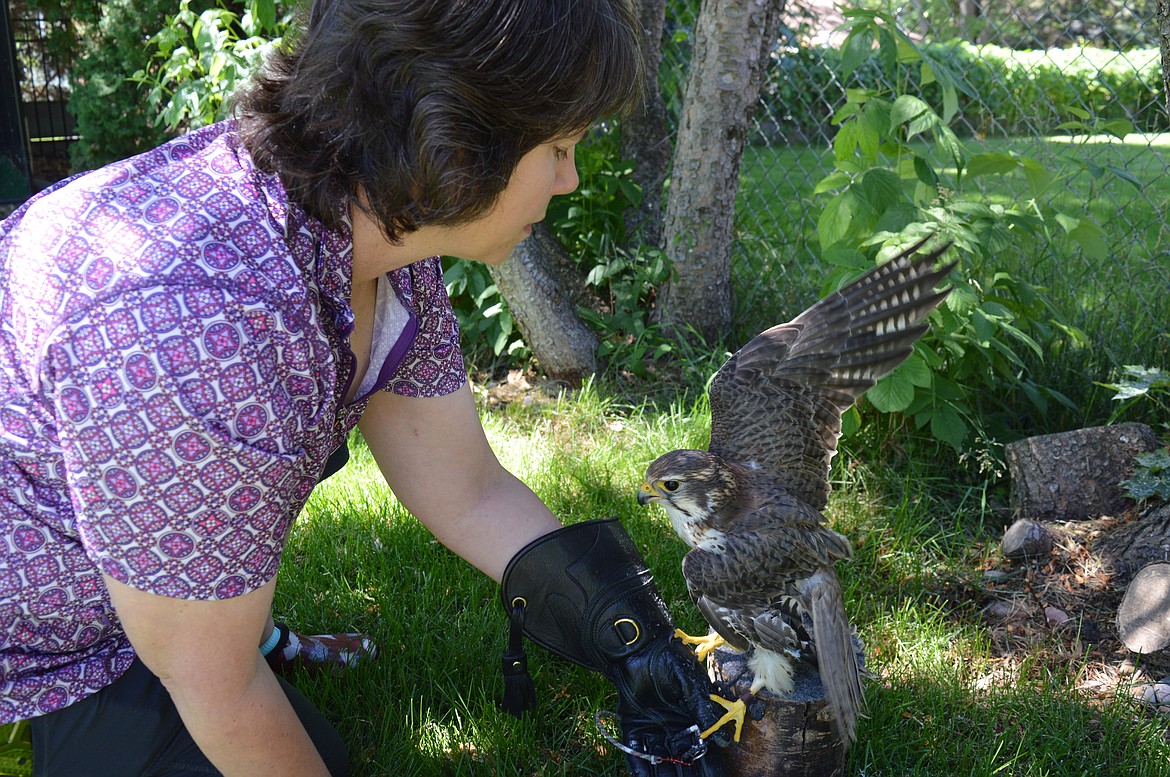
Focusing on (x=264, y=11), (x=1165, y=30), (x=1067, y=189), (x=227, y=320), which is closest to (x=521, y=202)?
(x=227, y=320)

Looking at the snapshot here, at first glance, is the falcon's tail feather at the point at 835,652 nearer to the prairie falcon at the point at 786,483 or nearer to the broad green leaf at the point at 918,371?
the prairie falcon at the point at 786,483

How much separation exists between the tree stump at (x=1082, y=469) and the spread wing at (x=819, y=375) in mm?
979

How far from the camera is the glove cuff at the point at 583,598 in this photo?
2148mm

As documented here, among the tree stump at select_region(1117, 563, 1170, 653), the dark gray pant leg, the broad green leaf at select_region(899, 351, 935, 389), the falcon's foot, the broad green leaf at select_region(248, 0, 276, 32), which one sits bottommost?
the tree stump at select_region(1117, 563, 1170, 653)

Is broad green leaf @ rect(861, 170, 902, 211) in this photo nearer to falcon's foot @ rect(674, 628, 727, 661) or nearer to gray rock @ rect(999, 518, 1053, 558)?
gray rock @ rect(999, 518, 1053, 558)

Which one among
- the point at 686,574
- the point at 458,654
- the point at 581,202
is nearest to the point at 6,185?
the point at 581,202

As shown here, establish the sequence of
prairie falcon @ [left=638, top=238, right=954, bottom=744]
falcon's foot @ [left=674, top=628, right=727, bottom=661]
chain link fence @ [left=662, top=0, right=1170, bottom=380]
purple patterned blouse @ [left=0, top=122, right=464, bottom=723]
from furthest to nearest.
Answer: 1. chain link fence @ [left=662, top=0, right=1170, bottom=380]
2. falcon's foot @ [left=674, top=628, right=727, bottom=661]
3. prairie falcon @ [left=638, top=238, right=954, bottom=744]
4. purple patterned blouse @ [left=0, top=122, right=464, bottom=723]

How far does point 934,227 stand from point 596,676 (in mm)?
1586

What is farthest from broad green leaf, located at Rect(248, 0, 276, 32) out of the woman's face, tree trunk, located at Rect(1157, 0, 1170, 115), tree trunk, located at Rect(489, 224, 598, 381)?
tree trunk, located at Rect(1157, 0, 1170, 115)

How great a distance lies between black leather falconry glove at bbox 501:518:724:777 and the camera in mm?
2127

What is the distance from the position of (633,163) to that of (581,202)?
29 cm

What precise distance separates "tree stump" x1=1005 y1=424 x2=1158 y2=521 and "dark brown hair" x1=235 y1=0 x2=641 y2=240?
220 centimetres

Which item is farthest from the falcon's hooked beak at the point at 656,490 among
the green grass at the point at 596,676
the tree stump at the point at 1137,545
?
the tree stump at the point at 1137,545

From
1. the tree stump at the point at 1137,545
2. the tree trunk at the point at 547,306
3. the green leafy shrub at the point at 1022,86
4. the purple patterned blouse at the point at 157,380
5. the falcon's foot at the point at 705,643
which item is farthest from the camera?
the tree trunk at the point at 547,306
